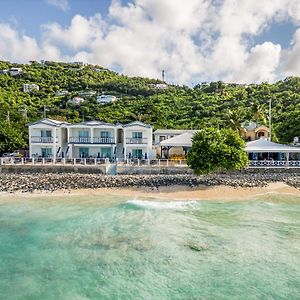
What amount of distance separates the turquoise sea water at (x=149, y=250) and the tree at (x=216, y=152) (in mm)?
5105

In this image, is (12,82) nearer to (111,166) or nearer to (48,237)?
(111,166)

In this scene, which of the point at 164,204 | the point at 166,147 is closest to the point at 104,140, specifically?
the point at 166,147

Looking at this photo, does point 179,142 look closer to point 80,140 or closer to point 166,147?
point 166,147

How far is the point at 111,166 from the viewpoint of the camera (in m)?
35.1

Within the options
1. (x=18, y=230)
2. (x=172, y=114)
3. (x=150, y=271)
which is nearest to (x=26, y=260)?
(x=18, y=230)

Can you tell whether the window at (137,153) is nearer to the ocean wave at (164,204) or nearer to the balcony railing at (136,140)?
the balcony railing at (136,140)

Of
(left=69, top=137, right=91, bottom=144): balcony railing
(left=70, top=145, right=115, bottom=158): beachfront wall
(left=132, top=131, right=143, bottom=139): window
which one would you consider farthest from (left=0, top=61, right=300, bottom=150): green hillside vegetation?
(left=70, top=145, right=115, bottom=158): beachfront wall

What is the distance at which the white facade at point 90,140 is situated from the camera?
4006 centimetres

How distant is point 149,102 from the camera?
273ft

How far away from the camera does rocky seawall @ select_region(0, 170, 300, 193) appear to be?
29156mm

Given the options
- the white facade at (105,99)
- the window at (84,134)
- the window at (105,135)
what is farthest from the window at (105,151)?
the white facade at (105,99)

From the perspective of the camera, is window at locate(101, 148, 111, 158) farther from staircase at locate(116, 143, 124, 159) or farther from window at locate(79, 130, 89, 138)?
window at locate(79, 130, 89, 138)

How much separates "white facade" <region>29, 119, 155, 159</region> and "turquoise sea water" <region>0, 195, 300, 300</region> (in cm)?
1547

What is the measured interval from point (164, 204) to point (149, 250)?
8.67 m
